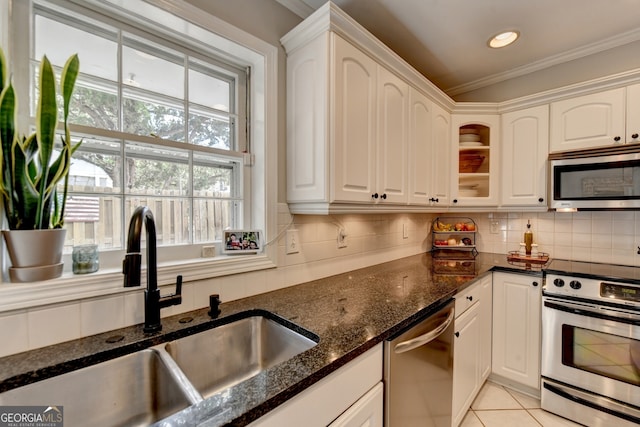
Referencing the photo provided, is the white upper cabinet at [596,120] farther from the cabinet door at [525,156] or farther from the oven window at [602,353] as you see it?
the oven window at [602,353]

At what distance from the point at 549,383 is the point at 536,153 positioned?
159 cm

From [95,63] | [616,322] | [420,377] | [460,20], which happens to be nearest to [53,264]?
[95,63]

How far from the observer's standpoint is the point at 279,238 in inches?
58.8

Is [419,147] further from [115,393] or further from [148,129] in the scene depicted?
[115,393]

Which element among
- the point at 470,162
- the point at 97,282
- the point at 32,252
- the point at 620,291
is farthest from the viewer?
the point at 470,162

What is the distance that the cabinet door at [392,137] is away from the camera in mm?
1605

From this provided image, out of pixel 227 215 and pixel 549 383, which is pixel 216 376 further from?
pixel 549 383

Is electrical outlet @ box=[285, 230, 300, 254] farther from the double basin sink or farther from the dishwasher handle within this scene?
the dishwasher handle

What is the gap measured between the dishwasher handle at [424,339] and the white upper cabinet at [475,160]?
1257mm

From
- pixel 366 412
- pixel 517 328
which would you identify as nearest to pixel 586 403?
pixel 517 328

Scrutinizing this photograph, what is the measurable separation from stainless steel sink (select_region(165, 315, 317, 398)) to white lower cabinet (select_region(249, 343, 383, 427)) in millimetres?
163

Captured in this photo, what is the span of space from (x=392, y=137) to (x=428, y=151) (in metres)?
0.51

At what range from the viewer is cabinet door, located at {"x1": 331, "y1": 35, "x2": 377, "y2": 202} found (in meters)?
1.34

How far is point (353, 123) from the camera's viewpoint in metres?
1.42
